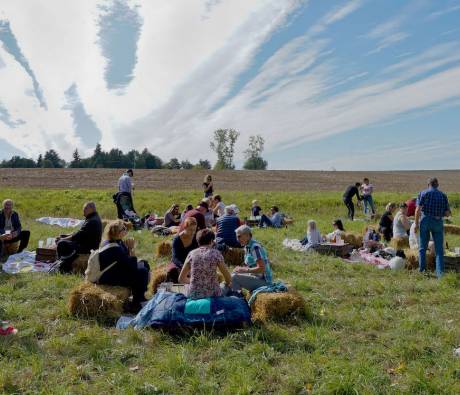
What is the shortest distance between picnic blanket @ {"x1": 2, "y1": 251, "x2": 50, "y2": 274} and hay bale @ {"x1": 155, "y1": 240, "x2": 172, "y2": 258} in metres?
2.59

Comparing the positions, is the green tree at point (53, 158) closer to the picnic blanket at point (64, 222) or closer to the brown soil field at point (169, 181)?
the brown soil field at point (169, 181)

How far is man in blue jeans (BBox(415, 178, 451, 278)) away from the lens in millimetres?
8969

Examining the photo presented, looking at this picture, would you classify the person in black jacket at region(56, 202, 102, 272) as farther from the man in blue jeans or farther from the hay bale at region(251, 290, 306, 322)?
the man in blue jeans

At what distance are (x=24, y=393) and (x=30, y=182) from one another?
3787cm

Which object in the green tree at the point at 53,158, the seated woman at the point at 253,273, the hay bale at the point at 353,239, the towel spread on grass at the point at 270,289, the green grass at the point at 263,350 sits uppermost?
the green tree at the point at 53,158

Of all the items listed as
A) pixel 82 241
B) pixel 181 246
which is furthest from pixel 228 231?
pixel 82 241

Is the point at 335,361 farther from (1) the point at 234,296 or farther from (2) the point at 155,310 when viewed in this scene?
(2) the point at 155,310

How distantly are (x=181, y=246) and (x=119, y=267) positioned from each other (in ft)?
4.02

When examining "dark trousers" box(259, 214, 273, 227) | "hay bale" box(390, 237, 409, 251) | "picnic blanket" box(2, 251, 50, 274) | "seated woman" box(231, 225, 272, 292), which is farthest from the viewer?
"dark trousers" box(259, 214, 273, 227)

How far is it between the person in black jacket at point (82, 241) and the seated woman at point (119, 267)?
2110mm

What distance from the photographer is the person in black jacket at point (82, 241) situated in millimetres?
8812

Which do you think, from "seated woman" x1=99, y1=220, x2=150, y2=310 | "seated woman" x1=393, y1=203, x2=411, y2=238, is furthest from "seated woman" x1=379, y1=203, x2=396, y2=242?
"seated woman" x1=99, y1=220, x2=150, y2=310

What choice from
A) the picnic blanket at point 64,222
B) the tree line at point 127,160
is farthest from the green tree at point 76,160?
the picnic blanket at point 64,222

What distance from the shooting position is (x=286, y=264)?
400 inches
